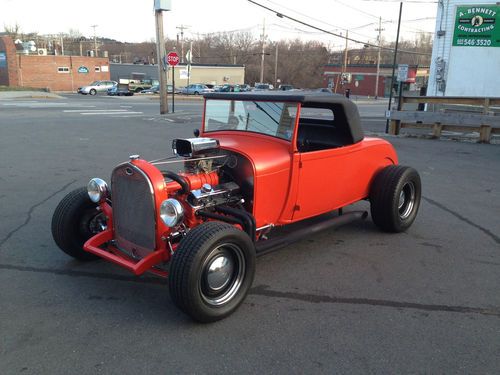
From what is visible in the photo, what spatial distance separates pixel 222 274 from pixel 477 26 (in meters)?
17.4

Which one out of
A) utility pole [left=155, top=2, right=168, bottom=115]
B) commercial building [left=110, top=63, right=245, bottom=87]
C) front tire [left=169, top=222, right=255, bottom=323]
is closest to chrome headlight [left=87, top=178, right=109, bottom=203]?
front tire [left=169, top=222, right=255, bottom=323]

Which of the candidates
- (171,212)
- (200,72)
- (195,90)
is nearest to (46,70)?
(195,90)

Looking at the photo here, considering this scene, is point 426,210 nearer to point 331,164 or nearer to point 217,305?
point 331,164

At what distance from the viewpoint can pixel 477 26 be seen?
16812 millimetres

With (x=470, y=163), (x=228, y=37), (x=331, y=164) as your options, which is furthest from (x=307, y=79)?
(x=331, y=164)

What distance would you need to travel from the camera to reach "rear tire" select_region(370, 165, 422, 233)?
512 centimetres

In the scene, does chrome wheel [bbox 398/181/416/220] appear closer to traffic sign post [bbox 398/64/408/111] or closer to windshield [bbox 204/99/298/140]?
windshield [bbox 204/99/298/140]

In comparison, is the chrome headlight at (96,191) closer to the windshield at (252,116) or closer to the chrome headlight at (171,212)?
the chrome headlight at (171,212)

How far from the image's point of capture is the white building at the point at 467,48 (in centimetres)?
1663

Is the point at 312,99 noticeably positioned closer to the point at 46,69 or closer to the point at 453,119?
the point at 453,119

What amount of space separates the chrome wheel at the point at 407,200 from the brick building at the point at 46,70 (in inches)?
1920

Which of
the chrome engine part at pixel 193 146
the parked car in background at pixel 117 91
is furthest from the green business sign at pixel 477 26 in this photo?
the parked car in background at pixel 117 91

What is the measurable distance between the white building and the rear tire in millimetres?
14108

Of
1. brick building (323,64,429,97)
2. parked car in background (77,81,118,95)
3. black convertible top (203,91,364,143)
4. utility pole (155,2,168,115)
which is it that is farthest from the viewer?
brick building (323,64,429,97)
